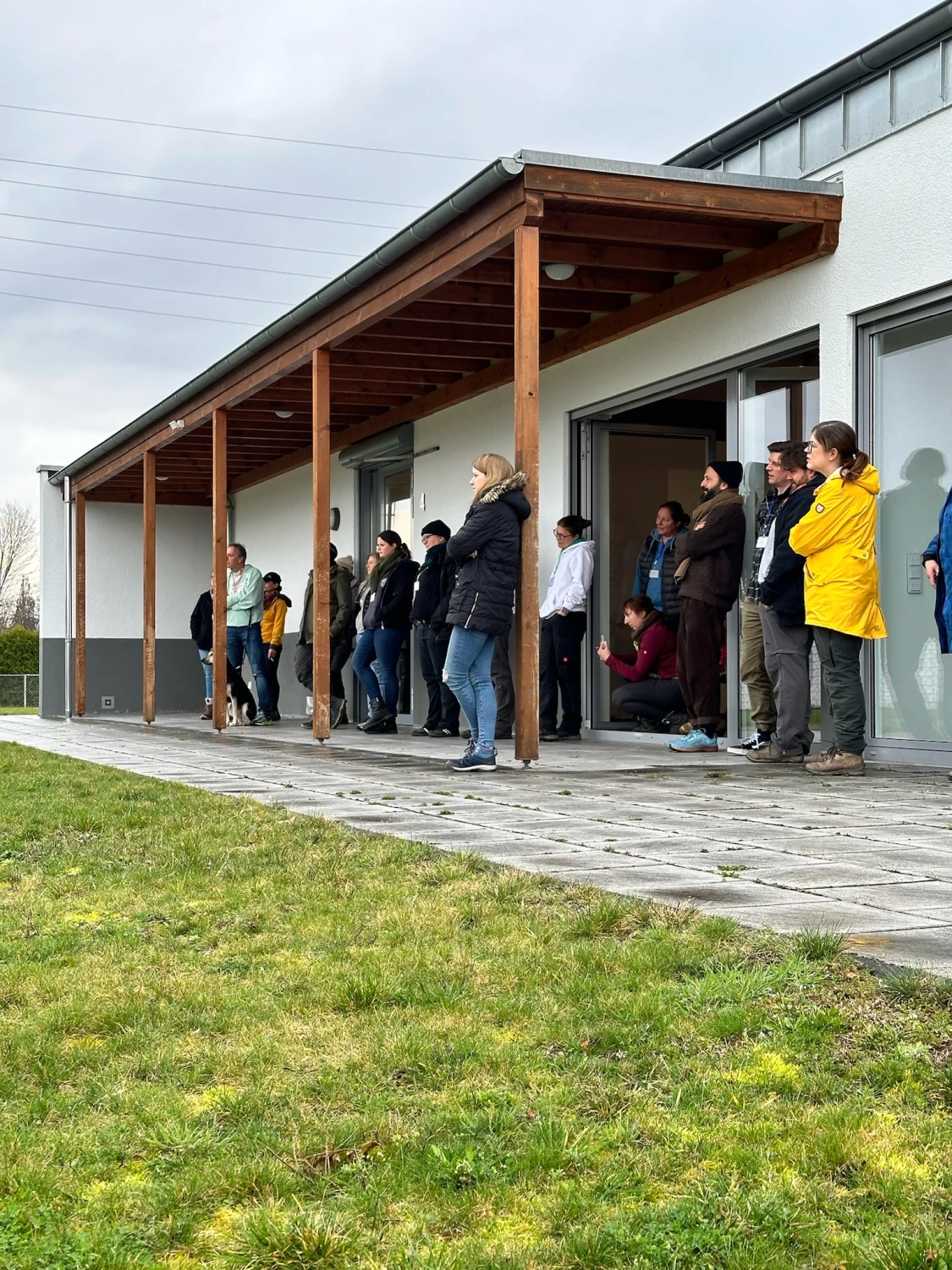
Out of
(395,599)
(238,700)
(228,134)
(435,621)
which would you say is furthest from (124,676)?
(228,134)

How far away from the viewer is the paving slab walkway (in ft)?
12.9

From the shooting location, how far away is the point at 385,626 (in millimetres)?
13188

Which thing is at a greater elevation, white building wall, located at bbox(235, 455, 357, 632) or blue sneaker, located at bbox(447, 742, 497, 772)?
white building wall, located at bbox(235, 455, 357, 632)

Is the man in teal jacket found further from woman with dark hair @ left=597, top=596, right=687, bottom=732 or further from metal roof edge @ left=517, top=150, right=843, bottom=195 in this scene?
metal roof edge @ left=517, top=150, right=843, bottom=195

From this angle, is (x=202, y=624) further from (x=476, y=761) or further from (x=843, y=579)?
(x=843, y=579)

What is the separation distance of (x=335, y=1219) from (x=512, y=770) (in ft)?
21.2

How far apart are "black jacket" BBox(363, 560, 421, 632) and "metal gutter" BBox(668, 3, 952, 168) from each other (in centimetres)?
409

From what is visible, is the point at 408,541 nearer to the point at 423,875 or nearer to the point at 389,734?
the point at 389,734

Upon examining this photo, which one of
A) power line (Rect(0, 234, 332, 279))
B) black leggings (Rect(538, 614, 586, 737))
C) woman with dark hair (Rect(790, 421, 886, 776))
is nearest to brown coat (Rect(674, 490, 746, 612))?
woman with dark hair (Rect(790, 421, 886, 776))

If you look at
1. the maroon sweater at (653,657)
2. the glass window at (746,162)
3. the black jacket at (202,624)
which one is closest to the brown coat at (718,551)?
the maroon sweater at (653,657)

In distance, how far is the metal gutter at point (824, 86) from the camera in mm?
8656

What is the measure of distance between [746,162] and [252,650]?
744cm

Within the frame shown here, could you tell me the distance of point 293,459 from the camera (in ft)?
64.5

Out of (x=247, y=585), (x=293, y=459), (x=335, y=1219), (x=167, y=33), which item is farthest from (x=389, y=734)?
(x=167, y=33)
